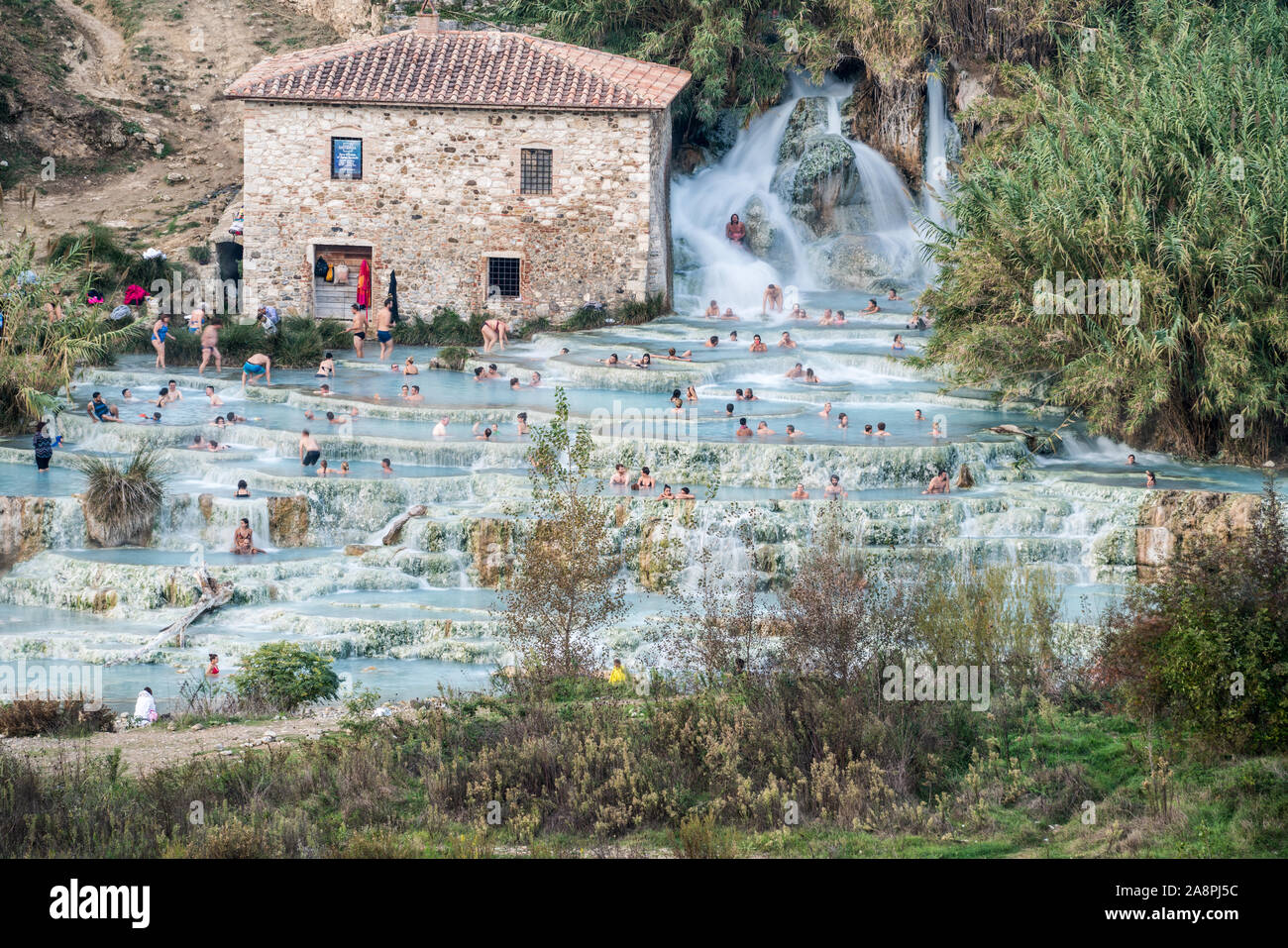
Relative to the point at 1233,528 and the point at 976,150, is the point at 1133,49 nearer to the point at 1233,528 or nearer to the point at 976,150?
the point at 976,150

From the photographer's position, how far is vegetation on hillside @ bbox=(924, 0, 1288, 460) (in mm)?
24641

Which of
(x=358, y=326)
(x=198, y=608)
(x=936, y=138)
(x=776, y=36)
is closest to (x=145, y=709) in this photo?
(x=198, y=608)

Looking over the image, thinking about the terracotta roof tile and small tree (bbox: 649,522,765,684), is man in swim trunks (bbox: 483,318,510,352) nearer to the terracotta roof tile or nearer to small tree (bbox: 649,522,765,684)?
the terracotta roof tile

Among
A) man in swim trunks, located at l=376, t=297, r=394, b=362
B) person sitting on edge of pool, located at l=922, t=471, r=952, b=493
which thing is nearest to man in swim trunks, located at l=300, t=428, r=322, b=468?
man in swim trunks, located at l=376, t=297, r=394, b=362

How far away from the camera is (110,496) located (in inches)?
892

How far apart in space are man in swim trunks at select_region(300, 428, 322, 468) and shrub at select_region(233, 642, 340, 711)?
7.25m

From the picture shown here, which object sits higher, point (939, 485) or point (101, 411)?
point (101, 411)

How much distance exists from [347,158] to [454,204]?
258 cm

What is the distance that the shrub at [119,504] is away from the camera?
74.2 ft

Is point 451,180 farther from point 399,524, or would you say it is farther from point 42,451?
point 399,524

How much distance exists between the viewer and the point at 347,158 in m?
34.7

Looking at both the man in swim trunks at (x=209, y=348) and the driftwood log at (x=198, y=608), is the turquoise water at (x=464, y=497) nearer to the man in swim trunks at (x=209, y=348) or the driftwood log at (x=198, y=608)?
the driftwood log at (x=198, y=608)
